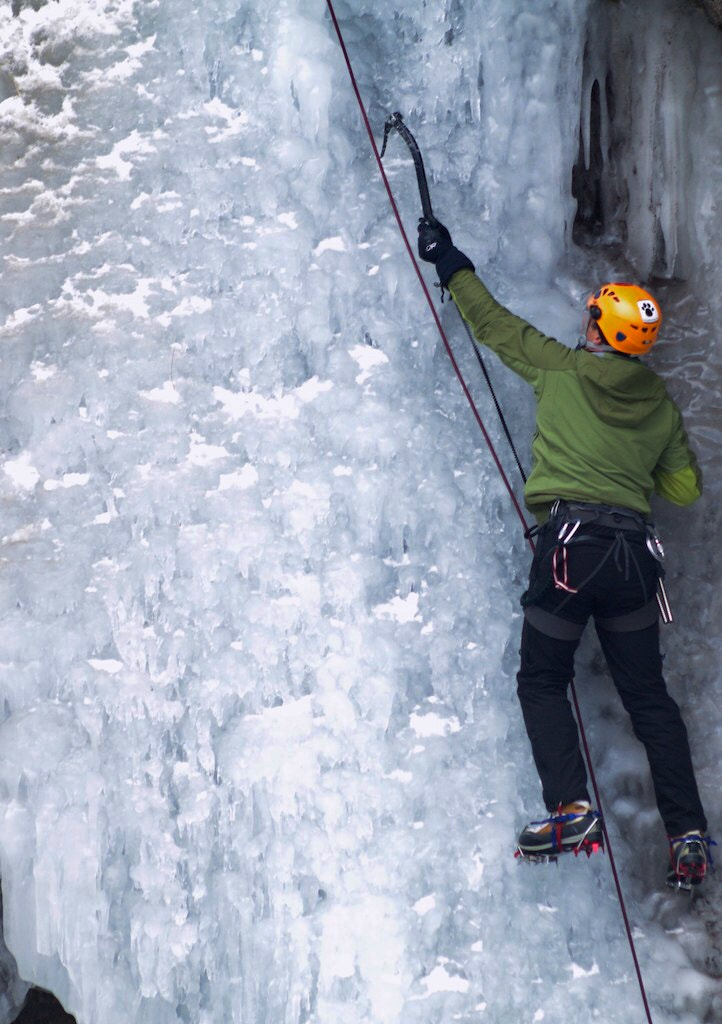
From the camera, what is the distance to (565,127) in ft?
12.5

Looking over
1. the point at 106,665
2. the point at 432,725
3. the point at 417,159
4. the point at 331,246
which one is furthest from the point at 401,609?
the point at 417,159

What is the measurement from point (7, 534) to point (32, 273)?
0.77 m

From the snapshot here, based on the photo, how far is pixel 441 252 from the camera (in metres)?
3.36

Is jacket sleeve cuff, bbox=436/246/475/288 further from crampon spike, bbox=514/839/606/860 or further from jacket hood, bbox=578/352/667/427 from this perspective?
crampon spike, bbox=514/839/606/860

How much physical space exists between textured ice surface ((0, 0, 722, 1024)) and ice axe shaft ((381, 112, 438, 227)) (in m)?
0.14

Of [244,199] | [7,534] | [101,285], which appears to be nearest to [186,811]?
[7,534]

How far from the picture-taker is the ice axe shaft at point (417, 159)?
3447mm

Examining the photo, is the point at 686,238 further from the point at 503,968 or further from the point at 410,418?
the point at 503,968

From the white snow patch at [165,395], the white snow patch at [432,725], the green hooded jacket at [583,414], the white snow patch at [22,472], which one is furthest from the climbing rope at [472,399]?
the white snow patch at [22,472]

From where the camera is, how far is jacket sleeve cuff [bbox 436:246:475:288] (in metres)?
3.33

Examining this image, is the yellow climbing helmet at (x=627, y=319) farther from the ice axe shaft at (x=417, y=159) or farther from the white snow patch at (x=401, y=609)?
the white snow patch at (x=401, y=609)

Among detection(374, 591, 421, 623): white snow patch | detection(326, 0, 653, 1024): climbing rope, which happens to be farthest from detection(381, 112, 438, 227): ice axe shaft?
detection(374, 591, 421, 623): white snow patch

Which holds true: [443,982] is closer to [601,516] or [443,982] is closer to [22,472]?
[601,516]

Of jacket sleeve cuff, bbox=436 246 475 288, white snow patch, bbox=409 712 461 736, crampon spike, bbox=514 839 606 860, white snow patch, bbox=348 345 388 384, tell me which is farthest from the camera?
white snow patch, bbox=348 345 388 384
